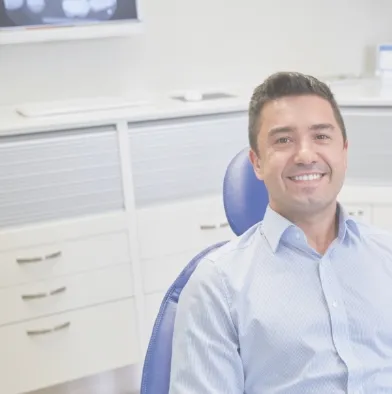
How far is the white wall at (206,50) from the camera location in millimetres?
2547

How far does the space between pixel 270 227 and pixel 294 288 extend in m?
0.13

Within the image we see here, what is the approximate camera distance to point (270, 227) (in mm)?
1272

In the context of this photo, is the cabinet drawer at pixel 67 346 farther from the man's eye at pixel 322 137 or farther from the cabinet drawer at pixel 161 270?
the man's eye at pixel 322 137

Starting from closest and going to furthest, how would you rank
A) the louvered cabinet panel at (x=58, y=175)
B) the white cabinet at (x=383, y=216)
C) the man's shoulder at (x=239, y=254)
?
the man's shoulder at (x=239, y=254)
the louvered cabinet panel at (x=58, y=175)
the white cabinet at (x=383, y=216)

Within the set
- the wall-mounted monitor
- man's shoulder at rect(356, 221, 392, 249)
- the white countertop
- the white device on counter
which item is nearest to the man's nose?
man's shoulder at rect(356, 221, 392, 249)

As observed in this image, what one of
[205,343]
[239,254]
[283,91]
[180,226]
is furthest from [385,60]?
[205,343]

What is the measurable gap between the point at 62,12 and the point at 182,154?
71 cm

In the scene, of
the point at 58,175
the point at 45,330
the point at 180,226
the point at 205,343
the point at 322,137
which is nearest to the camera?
the point at 205,343

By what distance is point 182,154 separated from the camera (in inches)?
90.2

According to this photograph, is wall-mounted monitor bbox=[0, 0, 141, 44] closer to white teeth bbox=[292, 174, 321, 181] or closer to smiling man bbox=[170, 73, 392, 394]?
smiling man bbox=[170, 73, 392, 394]

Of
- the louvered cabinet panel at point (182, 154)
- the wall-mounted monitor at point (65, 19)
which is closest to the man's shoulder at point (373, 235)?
the louvered cabinet panel at point (182, 154)

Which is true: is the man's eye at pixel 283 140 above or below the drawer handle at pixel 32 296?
above

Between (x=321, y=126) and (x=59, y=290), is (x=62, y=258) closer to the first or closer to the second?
(x=59, y=290)

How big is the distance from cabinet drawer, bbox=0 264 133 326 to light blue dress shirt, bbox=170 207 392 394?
110 centimetres
